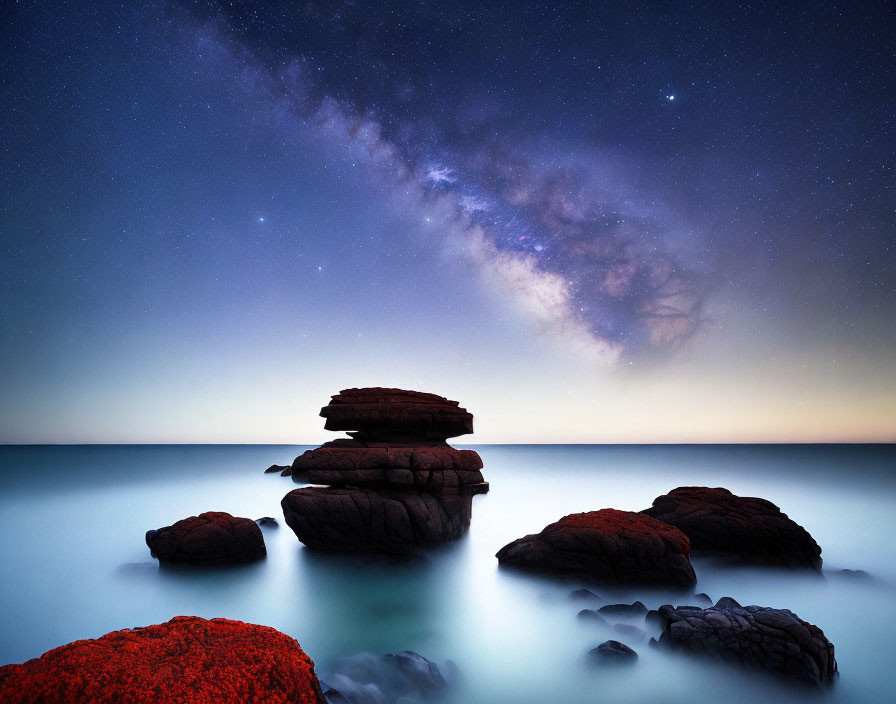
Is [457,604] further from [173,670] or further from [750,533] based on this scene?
[750,533]

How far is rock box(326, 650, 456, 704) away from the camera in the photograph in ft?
21.0

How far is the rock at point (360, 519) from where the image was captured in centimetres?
1382

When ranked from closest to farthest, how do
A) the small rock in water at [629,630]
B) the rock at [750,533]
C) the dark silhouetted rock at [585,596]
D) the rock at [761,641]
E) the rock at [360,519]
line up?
the rock at [761,641] < the small rock in water at [629,630] < the dark silhouetted rock at [585,596] < the rock at [750,533] < the rock at [360,519]

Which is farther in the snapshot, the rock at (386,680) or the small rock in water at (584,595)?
the small rock in water at (584,595)

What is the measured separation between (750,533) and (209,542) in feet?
52.7

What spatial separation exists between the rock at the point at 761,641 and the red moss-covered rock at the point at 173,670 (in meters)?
6.09

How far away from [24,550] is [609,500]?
3138cm

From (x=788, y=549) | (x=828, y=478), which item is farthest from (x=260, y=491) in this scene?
(x=828, y=478)

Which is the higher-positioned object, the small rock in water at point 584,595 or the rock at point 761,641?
the rock at point 761,641

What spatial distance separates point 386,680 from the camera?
6.89m

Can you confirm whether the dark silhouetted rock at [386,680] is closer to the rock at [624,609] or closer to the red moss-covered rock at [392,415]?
the rock at [624,609]

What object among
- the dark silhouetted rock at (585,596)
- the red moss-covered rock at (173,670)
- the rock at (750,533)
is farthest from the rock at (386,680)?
the rock at (750,533)

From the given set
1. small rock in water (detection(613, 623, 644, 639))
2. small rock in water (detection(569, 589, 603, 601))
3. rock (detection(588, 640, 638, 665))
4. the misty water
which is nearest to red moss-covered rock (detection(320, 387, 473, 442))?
the misty water

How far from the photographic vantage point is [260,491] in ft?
116
